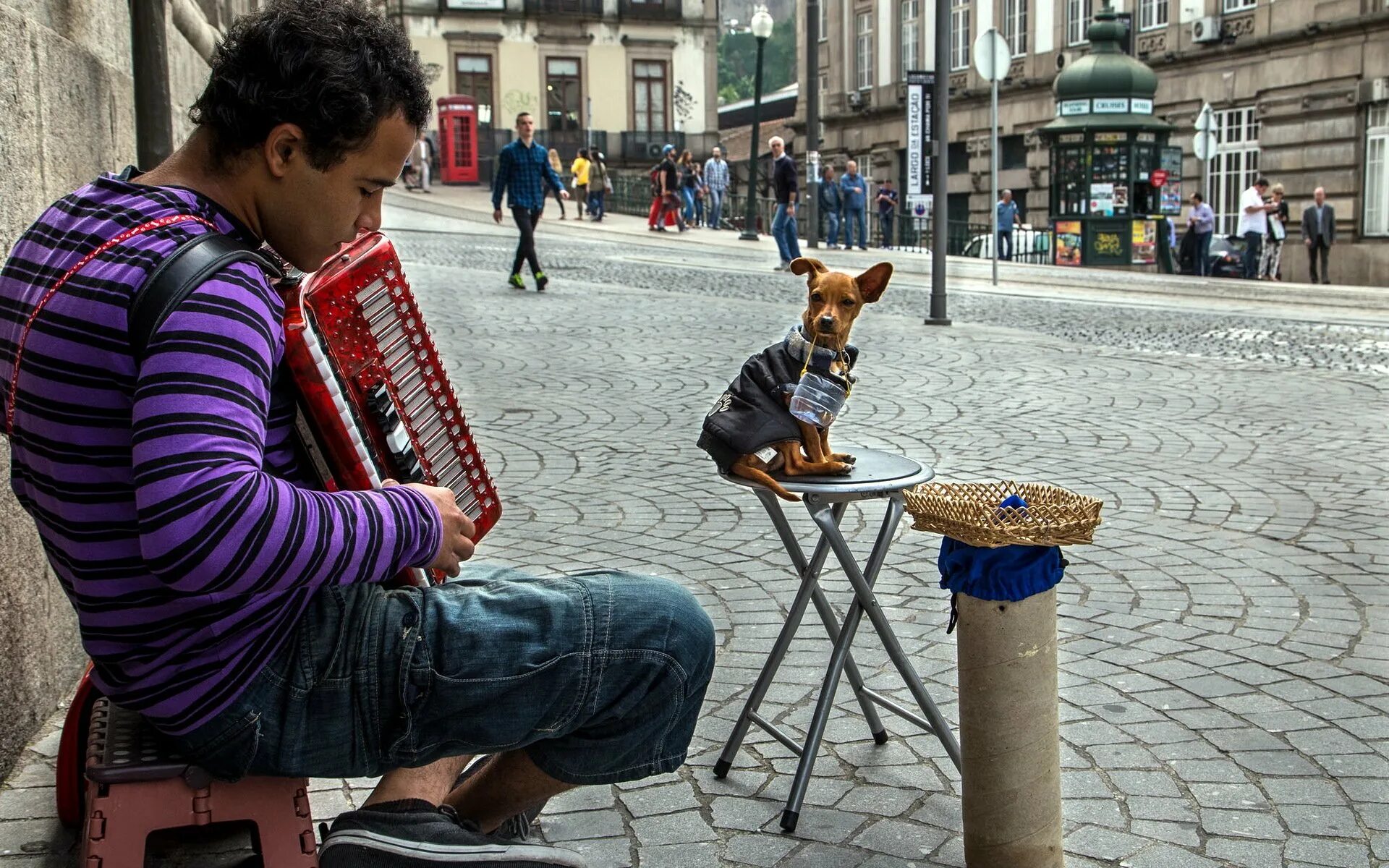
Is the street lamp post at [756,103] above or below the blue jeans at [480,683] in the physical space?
above

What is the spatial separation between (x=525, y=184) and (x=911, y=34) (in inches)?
1175

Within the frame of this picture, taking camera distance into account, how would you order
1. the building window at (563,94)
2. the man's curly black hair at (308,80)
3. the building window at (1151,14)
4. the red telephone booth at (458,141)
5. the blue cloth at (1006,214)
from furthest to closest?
the building window at (563,94) → the red telephone booth at (458,141) → the building window at (1151,14) → the blue cloth at (1006,214) → the man's curly black hair at (308,80)

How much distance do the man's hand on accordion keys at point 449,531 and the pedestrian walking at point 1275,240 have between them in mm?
25038

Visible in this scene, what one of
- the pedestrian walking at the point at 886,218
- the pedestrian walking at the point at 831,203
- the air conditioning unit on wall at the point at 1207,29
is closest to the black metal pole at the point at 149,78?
the pedestrian walking at the point at 831,203

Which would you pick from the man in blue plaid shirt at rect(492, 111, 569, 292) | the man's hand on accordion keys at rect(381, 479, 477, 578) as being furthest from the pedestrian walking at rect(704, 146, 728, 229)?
the man's hand on accordion keys at rect(381, 479, 477, 578)

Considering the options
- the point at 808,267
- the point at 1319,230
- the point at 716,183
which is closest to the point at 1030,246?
the point at 1319,230

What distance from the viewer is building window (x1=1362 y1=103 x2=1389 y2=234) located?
25797 millimetres

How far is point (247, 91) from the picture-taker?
1977mm

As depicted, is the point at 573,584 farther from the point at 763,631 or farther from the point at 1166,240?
the point at 1166,240

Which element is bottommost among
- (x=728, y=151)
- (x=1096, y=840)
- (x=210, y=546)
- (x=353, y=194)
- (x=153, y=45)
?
(x=1096, y=840)

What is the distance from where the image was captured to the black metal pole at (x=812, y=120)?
23.2 meters

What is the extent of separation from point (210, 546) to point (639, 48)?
51.9 meters

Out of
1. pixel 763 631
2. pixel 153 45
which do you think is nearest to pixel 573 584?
pixel 763 631

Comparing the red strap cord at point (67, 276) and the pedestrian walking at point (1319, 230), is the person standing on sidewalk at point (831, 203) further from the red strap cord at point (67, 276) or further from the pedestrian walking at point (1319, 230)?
the red strap cord at point (67, 276)
